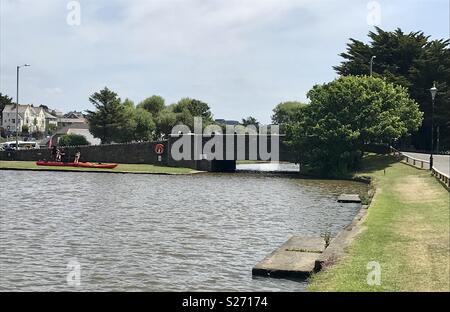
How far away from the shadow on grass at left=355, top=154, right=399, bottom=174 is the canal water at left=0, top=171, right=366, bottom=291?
47.9 feet

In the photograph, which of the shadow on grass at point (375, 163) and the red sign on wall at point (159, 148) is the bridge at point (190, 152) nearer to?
the red sign on wall at point (159, 148)

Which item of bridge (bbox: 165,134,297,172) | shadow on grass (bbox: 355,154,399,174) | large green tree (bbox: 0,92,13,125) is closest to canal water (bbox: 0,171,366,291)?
shadow on grass (bbox: 355,154,399,174)

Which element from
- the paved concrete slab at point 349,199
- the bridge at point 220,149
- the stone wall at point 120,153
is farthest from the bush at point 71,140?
the paved concrete slab at point 349,199

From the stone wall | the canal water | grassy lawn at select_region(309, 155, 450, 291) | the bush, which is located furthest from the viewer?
the bush

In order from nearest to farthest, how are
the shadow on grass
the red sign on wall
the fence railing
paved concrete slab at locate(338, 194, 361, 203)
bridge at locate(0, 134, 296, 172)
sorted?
1. the fence railing
2. paved concrete slab at locate(338, 194, 361, 203)
3. the shadow on grass
4. bridge at locate(0, 134, 296, 172)
5. the red sign on wall

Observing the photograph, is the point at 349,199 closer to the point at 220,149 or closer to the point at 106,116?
the point at 220,149

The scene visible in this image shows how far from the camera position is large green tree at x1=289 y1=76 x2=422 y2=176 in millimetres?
67000

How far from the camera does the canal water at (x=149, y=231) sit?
18.5 meters

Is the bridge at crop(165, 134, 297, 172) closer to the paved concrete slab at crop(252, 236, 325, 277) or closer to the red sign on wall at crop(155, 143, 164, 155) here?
the red sign on wall at crop(155, 143, 164, 155)

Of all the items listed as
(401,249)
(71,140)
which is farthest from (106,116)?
(401,249)

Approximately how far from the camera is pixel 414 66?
3425 inches
